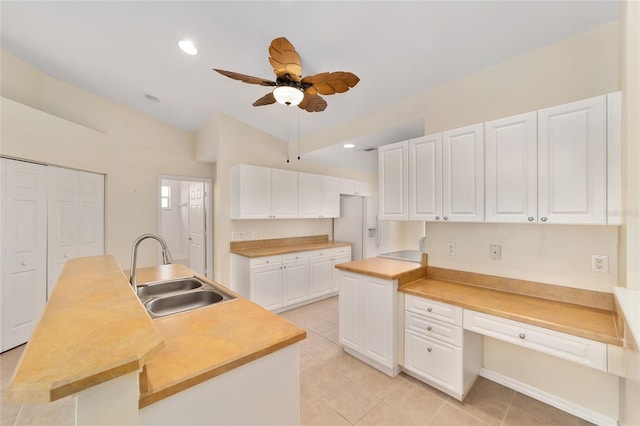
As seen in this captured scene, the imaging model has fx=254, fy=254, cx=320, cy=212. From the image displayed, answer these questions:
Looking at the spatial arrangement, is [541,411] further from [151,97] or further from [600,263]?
[151,97]

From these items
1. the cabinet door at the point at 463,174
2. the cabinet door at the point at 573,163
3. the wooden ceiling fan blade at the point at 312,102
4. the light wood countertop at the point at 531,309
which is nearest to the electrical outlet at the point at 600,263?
the light wood countertop at the point at 531,309

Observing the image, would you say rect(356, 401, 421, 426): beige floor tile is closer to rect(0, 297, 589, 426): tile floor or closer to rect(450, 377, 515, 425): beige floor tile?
rect(0, 297, 589, 426): tile floor

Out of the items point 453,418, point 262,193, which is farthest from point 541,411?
point 262,193

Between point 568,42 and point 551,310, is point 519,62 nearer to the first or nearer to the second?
point 568,42

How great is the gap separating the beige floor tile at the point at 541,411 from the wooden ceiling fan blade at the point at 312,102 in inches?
110

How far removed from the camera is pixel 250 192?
12.1 feet

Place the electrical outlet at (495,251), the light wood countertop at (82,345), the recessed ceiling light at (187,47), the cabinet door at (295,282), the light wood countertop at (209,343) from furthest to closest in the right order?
the cabinet door at (295,282) → the recessed ceiling light at (187,47) → the electrical outlet at (495,251) → the light wood countertop at (209,343) → the light wood countertop at (82,345)

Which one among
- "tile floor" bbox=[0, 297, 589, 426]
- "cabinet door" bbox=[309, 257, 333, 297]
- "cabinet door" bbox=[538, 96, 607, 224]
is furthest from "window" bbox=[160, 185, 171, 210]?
"cabinet door" bbox=[538, 96, 607, 224]

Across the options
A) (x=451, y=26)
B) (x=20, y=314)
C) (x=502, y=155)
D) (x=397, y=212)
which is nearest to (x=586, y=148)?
(x=502, y=155)

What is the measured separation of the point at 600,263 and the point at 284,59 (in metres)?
2.57

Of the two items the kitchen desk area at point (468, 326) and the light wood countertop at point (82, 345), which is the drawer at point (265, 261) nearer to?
the kitchen desk area at point (468, 326)

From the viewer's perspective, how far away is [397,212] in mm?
2557

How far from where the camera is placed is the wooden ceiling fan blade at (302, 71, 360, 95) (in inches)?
69.4

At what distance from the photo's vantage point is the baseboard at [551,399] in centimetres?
175
